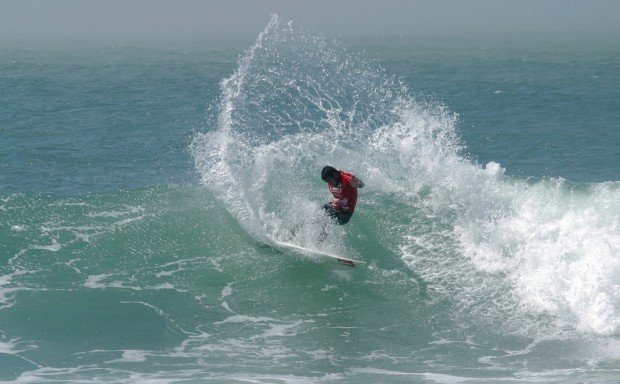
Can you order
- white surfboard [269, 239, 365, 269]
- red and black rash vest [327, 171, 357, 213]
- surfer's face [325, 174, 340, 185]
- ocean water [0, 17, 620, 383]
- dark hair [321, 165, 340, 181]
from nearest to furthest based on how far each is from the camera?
1. ocean water [0, 17, 620, 383]
2. dark hair [321, 165, 340, 181]
3. surfer's face [325, 174, 340, 185]
4. red and black rash vest [327, 171, 357, 213]
5. white surfboard [269, 239, 365, 269]

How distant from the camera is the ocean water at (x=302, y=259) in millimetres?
11711

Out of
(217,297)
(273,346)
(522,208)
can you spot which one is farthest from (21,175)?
(522,208)

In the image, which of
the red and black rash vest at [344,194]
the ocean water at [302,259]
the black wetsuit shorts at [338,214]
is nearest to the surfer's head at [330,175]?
the red and black rash vest at [344,194]

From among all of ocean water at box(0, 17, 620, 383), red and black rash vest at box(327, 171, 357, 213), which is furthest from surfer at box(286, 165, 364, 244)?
ocean water at box(0, 17, 620, 383)

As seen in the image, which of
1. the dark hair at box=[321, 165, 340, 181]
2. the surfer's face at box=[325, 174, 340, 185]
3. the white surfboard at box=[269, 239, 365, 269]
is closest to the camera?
the dark hair at box=[321, 165, 340, 181]

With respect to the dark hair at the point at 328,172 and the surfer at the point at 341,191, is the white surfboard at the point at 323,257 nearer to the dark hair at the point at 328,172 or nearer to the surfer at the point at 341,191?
the surfer at the point at 341,191

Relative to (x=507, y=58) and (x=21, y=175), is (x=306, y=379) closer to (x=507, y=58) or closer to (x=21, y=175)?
(x=21, y=175)

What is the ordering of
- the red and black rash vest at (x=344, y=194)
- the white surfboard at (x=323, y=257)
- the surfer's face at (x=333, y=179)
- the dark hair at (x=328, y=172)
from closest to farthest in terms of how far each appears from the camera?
the dark hair at (x=328, y=172) < the surfer's face at (x=333, y=179) < the red and black rash vest at (x=344, y=194) < the white surfboard at (x=323, y=257)

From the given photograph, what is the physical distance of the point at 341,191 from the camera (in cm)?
1421

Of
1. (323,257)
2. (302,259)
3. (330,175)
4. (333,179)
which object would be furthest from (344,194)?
(302,259)

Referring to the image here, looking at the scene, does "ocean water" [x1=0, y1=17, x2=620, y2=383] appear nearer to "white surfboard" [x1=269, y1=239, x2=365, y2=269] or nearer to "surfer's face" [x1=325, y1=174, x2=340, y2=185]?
"white surfboard" [x1=269, y1=239, x2=365, y2=269]

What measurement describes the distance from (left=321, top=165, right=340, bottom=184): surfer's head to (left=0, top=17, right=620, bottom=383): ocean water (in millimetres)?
940

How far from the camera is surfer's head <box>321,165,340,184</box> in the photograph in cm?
1387

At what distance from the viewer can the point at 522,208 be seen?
53.8 feet
